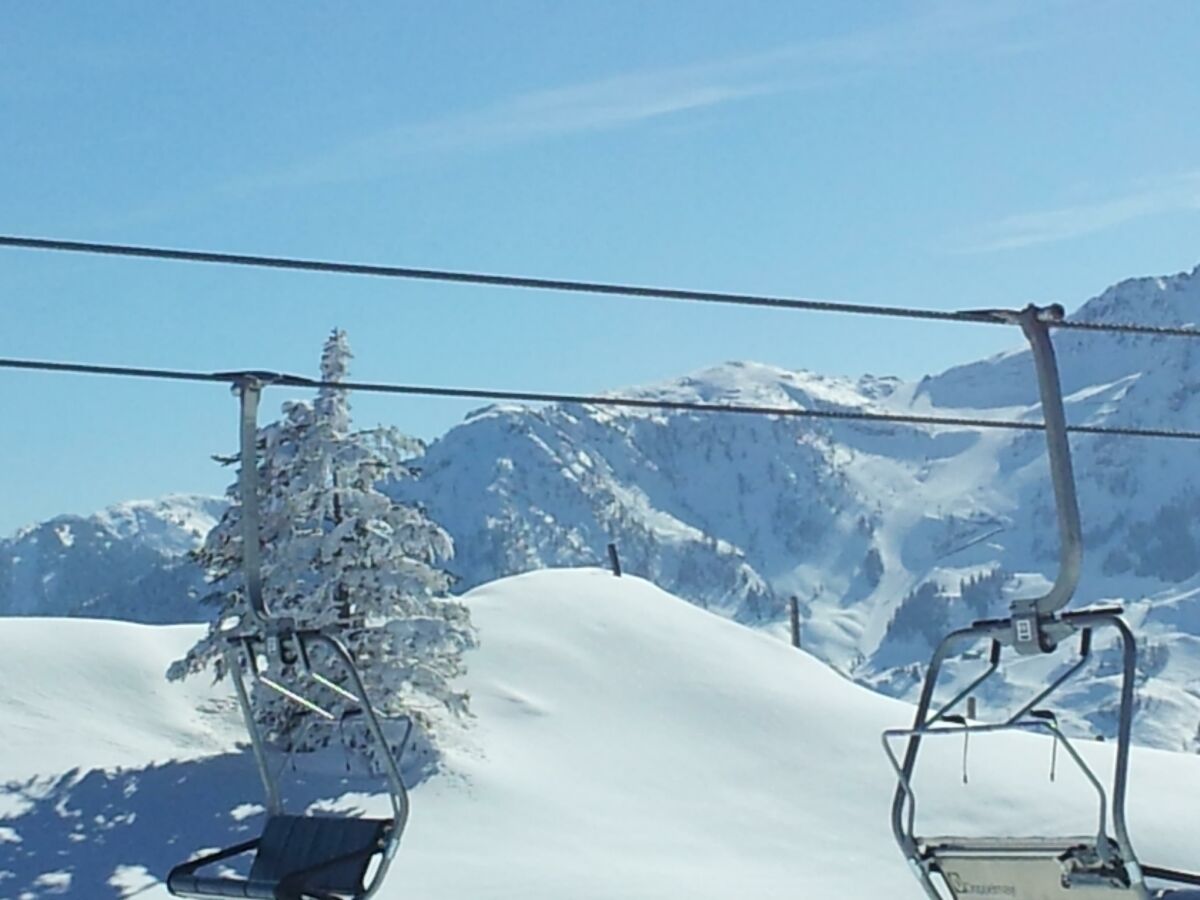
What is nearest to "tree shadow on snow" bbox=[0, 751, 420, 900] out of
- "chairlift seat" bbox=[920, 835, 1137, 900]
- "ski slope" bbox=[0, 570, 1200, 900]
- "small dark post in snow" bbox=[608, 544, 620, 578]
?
"ski slope" bbox=[0, 570, 1200, 900]

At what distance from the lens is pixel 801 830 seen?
2220 centimetres

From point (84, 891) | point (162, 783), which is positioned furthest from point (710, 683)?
point (84, 891)

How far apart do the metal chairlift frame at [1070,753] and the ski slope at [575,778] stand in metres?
11.3

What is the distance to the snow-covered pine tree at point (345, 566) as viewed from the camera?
2189 cm

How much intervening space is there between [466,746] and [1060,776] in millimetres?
8619

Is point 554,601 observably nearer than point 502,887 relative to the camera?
No

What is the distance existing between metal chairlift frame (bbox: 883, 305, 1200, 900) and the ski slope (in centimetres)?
1132

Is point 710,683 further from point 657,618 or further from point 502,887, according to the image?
point 502,887

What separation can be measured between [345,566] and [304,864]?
1440cm

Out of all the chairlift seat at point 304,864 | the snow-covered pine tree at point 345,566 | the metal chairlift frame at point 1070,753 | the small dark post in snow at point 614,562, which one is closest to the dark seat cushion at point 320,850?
the chairlift seat at point 304,864

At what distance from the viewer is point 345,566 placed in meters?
22.1

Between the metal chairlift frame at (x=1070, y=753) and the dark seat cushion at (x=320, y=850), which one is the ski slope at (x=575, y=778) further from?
the metal chairlift frame at (x=1070, y=753)

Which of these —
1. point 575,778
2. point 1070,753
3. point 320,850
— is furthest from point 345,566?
point 1070,753

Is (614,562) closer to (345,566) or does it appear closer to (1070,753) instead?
(345,566)
